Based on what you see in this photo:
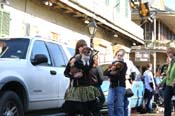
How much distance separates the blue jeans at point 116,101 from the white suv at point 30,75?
119 centimetres

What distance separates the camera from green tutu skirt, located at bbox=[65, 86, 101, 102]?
28.0 ft

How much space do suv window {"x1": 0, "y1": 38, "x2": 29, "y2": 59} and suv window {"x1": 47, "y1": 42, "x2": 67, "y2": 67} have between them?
2.63 ft

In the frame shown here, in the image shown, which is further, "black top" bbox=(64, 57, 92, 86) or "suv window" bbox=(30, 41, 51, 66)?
"suv window" bbox=(30, 41, 51, 66)

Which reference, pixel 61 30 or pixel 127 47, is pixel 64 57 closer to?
pixel 61 30

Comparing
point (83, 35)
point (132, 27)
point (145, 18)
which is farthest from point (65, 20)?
point (145, 18)

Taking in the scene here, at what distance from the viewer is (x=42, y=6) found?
63.9ft

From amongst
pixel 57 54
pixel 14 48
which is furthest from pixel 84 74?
pixel 57 54

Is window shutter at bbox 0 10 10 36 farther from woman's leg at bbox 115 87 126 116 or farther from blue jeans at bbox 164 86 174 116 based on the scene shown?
blue jeans at bbox 164 86 174 116

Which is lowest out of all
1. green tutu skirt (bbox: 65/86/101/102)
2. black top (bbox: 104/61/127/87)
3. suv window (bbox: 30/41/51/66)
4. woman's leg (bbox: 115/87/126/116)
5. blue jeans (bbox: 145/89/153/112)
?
blue jeans (bbox: 145/89/153/112)

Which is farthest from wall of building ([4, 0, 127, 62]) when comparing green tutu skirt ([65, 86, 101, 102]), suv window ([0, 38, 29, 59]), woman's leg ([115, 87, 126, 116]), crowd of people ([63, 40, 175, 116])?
green tutu skirt ([65, 86, 101, 102])

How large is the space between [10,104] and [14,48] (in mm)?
1479

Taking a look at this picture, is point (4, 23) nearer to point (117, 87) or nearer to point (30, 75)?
point (117, 87)

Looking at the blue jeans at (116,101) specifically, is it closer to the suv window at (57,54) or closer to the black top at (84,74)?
the suv window at (57,54)

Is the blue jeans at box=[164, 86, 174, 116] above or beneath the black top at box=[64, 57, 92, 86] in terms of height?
beneath
